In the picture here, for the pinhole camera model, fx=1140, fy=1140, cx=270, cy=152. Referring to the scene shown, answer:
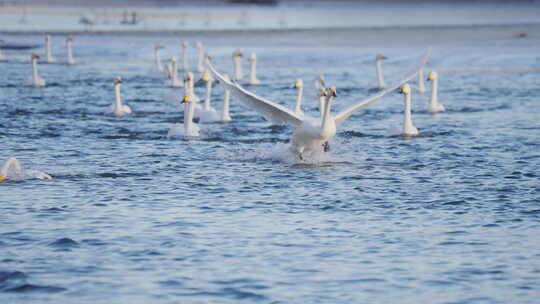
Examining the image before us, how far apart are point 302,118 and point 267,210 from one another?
176 inches

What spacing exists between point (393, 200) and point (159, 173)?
152 inches

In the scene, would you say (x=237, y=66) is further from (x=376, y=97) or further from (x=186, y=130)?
(x=376, y=97)

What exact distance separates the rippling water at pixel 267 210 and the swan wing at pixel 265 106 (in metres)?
0.56

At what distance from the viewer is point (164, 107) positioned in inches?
1066

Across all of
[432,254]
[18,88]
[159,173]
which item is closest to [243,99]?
[159,173]

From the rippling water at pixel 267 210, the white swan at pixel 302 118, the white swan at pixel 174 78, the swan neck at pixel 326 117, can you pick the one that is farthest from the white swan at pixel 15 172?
the white swan at pixel 174 78

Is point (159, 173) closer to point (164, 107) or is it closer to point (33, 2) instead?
point (164, 107)

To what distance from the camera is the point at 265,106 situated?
18.2 meters

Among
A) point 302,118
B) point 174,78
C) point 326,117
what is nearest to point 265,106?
point 302,118

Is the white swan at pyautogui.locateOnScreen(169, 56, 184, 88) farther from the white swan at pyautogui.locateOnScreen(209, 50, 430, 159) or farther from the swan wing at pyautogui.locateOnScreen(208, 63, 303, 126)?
the white swan at pyautogui.locateOnScreen(209, 50, 430, 159)

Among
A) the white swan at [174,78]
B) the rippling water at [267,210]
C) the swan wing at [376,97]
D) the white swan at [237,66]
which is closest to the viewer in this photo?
the rippling water at [267,210]

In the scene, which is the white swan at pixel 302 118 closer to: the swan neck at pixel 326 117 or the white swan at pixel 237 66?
the swan neck at pixel 326 117

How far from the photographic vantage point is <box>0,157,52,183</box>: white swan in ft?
50.7

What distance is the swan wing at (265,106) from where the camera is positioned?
58.7 ft
